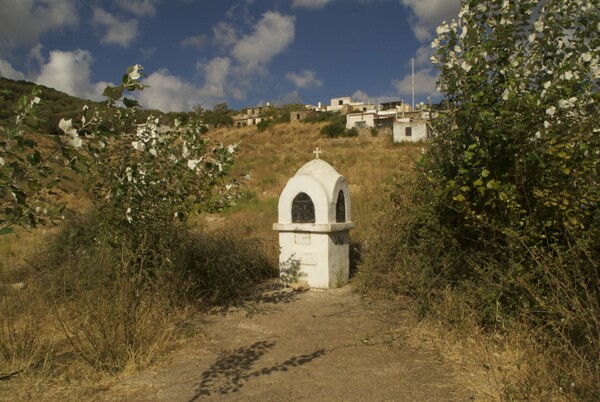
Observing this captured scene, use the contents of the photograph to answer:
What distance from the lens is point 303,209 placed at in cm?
808

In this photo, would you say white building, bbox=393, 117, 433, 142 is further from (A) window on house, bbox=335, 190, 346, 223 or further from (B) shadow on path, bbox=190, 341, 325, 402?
(B) shadow on path, bbox=190, 341, 325, 402

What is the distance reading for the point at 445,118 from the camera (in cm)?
520

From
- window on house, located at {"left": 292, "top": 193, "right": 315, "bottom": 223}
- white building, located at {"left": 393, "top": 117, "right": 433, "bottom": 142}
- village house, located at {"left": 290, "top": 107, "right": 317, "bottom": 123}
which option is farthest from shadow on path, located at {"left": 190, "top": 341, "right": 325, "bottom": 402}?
village house, located at {"left": 290, "top": 107, "right": 317, "bottom": 123}

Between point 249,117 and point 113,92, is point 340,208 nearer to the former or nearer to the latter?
point 113,92

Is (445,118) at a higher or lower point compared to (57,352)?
higher

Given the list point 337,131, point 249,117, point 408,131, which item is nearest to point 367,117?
point 337,131

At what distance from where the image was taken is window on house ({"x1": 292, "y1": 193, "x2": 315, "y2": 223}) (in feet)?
26.3

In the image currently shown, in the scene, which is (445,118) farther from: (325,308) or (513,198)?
(325,308)

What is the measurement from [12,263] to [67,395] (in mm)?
7450

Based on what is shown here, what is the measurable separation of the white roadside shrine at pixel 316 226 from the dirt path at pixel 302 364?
1.40 metres

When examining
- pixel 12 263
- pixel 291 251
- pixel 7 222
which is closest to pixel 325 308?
pixel 291 251

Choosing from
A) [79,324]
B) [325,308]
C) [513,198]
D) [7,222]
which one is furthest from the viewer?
[325,308]

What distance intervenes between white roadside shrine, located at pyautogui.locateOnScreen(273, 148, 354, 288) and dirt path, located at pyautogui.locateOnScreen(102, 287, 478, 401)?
1.40m

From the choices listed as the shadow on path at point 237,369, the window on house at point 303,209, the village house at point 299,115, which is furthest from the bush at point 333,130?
the shadow on path at point 237,369
